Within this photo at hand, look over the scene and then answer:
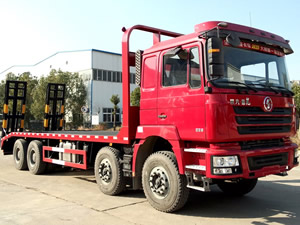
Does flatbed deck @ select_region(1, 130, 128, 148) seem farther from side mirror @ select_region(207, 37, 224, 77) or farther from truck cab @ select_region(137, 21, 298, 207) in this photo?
side mirror @ select_region(207, 37, 224, 77)

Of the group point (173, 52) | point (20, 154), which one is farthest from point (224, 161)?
point (20, 154)

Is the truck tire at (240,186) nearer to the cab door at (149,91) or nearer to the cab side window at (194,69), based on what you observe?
the cab door at (149,91)

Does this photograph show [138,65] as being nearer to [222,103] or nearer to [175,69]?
[175,69]

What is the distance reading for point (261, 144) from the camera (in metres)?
5.20

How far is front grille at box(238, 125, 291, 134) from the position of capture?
484 cm

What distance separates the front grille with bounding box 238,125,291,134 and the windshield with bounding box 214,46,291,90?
0.66 meters

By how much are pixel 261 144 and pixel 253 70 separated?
47.9 inches

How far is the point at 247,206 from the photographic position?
583cm

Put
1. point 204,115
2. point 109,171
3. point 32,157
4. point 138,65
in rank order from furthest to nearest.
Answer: point 32,157
point 109,171
point 138,65
point 204,115

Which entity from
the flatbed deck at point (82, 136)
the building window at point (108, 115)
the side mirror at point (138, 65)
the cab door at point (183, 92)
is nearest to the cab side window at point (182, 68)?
the cab door at point (183, 92)

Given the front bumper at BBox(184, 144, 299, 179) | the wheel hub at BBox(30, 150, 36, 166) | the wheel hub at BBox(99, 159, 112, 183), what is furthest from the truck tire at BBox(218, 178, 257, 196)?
the wheel hub at BBox(30, 150, 36, 166)

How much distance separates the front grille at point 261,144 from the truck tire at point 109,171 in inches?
101

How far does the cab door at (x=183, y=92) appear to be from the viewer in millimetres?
4891

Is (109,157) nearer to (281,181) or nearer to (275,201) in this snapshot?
(275,201)
